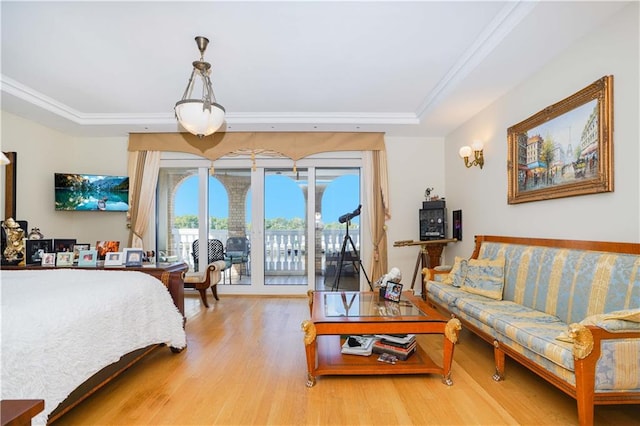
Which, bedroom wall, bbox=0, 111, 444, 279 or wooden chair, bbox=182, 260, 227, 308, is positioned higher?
bedroom wall, bbox=0, 111, 444, 279

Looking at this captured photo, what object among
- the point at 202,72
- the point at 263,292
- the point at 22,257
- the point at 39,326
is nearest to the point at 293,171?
the point at 263,292

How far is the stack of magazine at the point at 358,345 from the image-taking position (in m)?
2.44

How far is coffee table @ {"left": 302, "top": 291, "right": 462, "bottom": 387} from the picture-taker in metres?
2.14

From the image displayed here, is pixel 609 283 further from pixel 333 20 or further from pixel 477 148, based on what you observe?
pixel 333 20

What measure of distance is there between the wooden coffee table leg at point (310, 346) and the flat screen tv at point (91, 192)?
151 inches

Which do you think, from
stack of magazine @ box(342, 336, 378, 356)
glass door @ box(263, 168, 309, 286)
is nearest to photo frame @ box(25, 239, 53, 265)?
glass door @ box(263, 168, 309, 286)

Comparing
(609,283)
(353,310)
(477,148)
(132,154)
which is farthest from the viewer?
(132,154)

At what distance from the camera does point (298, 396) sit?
203cm

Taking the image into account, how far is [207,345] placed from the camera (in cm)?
289

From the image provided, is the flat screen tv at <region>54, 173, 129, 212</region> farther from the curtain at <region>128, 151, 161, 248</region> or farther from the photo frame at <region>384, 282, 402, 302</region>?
the photo frame at <region>384, 282, 402, 302</region>

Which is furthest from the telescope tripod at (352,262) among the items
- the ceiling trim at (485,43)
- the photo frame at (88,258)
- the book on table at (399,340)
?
the photo frame at (88,258)

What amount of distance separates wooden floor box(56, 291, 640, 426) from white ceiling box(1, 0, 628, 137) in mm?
2394

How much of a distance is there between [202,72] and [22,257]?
8.98 ft

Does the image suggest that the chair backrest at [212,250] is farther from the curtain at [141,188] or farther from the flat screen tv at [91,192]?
the flat screen tv at [91,192]
